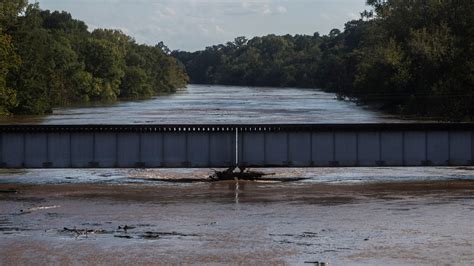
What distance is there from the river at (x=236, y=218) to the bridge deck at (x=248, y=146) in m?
1.22

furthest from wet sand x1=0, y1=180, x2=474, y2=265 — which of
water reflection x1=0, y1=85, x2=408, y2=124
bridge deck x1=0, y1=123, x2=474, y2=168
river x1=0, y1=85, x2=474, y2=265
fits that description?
water reflection x1=0, y1=85, x2=408, y2=124

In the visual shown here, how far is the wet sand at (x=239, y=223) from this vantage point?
27.6 metres

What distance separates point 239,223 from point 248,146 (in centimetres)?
1585

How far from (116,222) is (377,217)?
9.94 meters

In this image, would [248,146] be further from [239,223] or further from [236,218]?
[239,223]

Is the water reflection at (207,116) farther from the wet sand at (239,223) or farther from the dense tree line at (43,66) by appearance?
the wet sand at (239,223)

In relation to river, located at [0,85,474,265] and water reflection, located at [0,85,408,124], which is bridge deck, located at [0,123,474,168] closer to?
river, located at [0,85,474,265]


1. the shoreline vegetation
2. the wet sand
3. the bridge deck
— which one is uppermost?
the shoreline vegetation

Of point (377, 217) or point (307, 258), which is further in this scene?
point (377, 217)

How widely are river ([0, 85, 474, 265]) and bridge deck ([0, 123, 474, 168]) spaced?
1.22 metres

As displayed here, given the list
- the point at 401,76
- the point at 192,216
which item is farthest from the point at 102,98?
the point at 192,216

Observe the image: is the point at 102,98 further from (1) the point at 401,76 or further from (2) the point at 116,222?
(2) the point at 116,222

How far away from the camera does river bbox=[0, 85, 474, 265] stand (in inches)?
1091

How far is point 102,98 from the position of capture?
189750 millimetres
